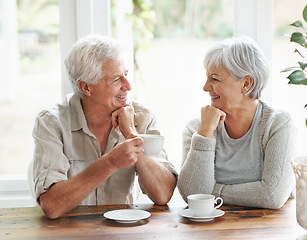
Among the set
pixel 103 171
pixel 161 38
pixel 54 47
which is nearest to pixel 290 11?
pixel 161 38

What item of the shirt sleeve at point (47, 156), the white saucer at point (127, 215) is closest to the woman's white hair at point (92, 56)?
the shirt sleeve at point (47, 156)

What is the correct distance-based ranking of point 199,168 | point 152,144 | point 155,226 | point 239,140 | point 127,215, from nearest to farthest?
point 155,226 → point 127,215 → point 152,144 → point 199,168 → point 239,140

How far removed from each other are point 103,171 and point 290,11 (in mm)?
1608

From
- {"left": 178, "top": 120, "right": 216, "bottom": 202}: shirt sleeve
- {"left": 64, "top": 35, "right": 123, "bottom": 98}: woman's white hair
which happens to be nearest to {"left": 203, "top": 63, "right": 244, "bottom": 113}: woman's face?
{"left": 178, "top": 120, "right": 216, "bottom": 202}: shirt sleeve

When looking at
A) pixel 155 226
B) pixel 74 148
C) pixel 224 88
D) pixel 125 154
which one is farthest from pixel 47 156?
pixel 224 88

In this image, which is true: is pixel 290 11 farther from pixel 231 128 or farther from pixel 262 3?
pixel 231 128

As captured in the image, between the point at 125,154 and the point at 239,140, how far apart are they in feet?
1.98

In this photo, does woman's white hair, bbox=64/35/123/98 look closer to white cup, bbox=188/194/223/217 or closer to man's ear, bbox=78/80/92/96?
man's ear, bbox=78/80/92/96

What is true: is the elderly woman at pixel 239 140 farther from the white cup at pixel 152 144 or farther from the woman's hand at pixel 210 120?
the white cup at pixel 152 144

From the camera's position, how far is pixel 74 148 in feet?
7.66

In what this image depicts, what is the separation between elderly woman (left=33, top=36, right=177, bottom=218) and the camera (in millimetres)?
2076

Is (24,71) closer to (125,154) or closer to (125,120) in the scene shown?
(125,120)

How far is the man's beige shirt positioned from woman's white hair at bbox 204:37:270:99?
425 mm

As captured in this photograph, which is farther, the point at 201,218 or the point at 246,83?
the point at 246,83
